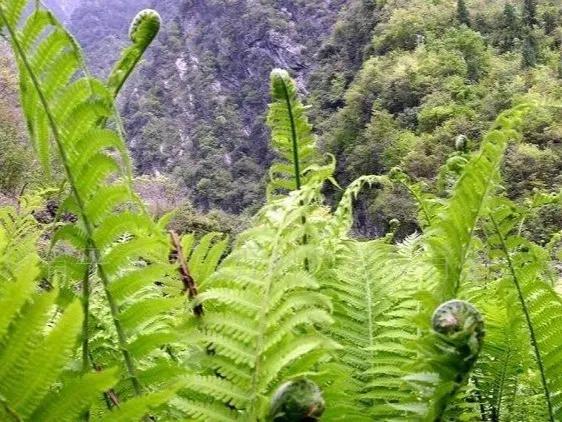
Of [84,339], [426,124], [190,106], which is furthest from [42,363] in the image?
[190,106]

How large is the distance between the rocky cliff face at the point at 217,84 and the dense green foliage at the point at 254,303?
112 ft

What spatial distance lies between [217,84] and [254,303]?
1769 inches

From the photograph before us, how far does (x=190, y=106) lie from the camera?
43.8m

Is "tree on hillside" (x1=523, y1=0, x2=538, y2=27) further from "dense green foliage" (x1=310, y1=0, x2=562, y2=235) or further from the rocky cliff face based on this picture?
the rocky cliff face

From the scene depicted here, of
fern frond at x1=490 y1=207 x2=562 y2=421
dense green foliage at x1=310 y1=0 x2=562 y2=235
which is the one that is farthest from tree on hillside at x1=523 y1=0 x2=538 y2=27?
fern frond at x1=490 y1=207 x2=562 y2=421

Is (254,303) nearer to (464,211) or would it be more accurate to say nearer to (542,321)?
(464,211)

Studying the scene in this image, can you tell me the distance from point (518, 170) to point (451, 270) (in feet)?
55.8

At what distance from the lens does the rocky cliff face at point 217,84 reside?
38.7 meters

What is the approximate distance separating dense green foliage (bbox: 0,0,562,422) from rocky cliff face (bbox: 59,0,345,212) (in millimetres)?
34155

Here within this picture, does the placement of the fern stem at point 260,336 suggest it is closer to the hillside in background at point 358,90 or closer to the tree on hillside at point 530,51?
the hillside in background at point 358,90

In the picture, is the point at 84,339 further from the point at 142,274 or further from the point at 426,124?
the point at 426,124

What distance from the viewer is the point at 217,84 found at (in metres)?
44.7

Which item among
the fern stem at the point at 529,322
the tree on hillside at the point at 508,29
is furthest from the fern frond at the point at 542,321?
the tree on hillside at the point at 508,29

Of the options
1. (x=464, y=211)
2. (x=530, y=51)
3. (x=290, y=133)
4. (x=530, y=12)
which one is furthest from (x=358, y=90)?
(x=464, y=211)
